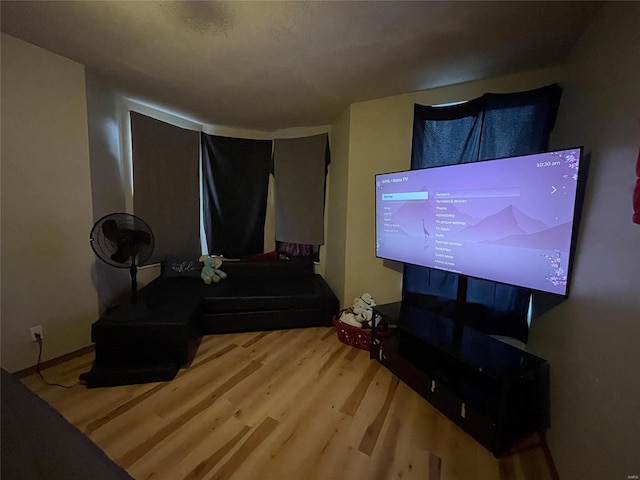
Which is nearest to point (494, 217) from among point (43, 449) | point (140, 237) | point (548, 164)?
point (548, 164)

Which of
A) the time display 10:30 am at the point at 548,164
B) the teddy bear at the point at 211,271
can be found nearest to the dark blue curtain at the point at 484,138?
the time display 10:30 am at the point at 548,164

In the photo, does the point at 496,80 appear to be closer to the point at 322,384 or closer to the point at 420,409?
the point at 420,409

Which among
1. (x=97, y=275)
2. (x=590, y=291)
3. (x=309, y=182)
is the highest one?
(x=309, y=182)

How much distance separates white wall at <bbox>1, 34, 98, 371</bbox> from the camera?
5.75 feet

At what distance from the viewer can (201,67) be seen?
1975mm

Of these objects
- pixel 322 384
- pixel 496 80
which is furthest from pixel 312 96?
pixel 322 384

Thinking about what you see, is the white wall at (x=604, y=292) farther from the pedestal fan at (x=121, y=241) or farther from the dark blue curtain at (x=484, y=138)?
the pedestal fan at (x=121, y=241)

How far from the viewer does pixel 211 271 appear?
303cm

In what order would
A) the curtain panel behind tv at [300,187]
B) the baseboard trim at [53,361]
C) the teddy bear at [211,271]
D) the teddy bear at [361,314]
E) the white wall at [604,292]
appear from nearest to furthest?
the white wall at [604,292] < the baseboard trim at [53,361] < the teddy bear at [361,314] < the teddy bear at [211,271] < the curtain panel behind tv at [300,187]

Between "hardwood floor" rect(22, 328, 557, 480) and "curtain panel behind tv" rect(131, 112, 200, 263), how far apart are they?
4.87ft

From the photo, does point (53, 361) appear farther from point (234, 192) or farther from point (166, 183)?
point (234, 192)

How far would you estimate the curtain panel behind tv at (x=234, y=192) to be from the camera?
3547 mm

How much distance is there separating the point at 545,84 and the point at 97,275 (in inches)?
154

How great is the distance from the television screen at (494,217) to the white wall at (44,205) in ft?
8.39
